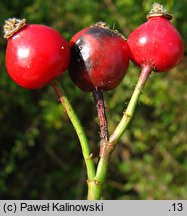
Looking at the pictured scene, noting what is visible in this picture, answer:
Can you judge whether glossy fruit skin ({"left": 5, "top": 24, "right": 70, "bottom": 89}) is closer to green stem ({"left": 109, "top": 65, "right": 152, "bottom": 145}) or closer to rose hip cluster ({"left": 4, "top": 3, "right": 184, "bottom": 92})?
rose hip cluster ({"left": 4, "top": 3, "right": 184, "bottom": 92})

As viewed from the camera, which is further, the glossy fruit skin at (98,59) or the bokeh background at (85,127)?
the bokeh background at (85,127)

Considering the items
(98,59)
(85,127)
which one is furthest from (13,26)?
(85,127)

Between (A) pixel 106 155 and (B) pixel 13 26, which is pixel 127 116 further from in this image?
(B) pixel 13 26

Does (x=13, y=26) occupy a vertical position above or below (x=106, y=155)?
above

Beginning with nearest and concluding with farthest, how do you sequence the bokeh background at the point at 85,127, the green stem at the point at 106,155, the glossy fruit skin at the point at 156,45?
the green stem at the point at 106,155
the glossy fruit skin at the point at 156,45
the bokeh background at the point at 85,127


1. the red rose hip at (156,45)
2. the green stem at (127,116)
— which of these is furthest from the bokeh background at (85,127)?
the green stem at (127,116)

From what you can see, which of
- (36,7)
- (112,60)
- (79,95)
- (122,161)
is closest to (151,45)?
(112,60)

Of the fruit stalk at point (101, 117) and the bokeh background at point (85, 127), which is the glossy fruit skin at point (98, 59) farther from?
the bokeh background at point (85, 127)

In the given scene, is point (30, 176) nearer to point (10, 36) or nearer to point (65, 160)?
point (65, 160)

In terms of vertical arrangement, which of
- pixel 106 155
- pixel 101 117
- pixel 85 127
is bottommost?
pixel 106 155
